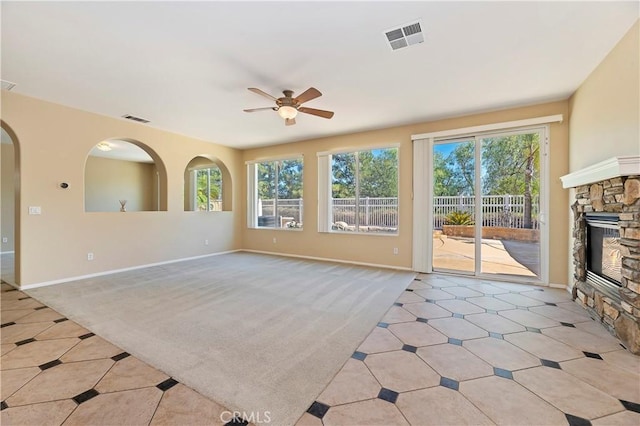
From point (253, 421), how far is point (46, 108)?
5305mm

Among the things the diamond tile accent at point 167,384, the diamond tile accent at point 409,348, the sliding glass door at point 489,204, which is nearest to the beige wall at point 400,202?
the sliding glass door at point 489,204

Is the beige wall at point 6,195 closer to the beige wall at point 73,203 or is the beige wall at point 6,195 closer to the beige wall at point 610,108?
the beige wall at point 73,203

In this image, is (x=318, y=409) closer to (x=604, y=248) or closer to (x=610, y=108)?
(x=604, y=248)

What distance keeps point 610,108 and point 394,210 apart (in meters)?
3.24

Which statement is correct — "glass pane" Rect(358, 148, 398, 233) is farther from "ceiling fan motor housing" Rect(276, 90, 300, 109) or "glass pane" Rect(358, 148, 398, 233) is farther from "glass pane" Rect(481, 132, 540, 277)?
"ceiling fan motor housing" Rect(276, 90, 300, 109)

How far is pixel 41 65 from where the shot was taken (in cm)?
310

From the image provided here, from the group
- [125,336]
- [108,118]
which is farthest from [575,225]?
[108,118]

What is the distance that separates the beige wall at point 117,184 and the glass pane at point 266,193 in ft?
16.7

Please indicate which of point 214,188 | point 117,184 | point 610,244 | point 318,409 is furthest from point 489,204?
point 117,184

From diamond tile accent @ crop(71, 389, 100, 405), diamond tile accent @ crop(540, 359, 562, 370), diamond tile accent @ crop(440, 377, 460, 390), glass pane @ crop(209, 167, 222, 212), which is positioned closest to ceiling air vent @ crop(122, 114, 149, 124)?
glass pane @ crop(209, 167, 222, 212)

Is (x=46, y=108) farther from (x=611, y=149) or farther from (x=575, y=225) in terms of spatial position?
(x=575, y=225)

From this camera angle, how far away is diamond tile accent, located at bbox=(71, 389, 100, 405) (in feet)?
5.59

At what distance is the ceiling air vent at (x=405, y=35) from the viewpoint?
2.46 meters

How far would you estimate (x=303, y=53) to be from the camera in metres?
2.84
